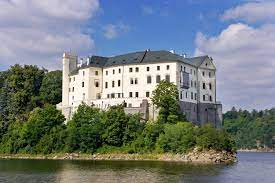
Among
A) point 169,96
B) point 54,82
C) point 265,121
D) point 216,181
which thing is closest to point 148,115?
point 169,96

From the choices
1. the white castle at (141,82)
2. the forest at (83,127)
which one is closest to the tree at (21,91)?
the forest at (83,127)

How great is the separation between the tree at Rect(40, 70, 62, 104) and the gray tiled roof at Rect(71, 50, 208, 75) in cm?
737

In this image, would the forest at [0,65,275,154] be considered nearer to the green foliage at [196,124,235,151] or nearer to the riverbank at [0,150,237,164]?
the green foliage at [196,124,235,151]

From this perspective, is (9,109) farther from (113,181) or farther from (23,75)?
(113,181)

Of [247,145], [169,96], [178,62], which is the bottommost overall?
[247,145]

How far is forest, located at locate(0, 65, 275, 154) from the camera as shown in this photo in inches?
2682

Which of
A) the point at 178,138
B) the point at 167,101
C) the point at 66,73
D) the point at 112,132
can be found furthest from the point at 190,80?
the point at 66,73

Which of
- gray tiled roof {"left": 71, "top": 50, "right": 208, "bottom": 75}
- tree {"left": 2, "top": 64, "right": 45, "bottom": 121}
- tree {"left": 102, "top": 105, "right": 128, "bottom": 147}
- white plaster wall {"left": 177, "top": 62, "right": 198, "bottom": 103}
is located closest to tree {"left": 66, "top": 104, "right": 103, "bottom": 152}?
tree {"left": 102, "top": 105, "right": 128, "bottom": 147}

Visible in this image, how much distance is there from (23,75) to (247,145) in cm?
10404

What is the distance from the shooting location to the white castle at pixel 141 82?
258 ft

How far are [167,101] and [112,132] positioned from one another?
9.22 metres

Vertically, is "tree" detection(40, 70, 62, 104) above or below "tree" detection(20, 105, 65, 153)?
above

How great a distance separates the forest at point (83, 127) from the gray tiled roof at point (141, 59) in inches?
315

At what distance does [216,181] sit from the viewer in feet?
138
